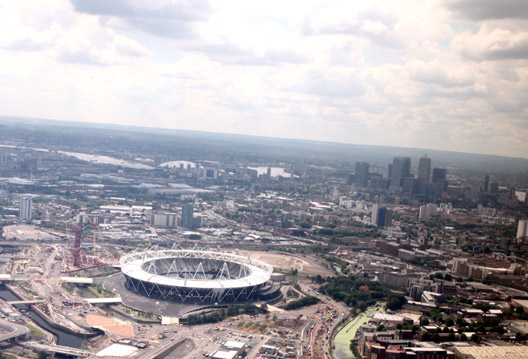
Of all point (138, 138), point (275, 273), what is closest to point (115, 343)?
point (275, 273)

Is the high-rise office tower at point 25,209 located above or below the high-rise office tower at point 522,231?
below

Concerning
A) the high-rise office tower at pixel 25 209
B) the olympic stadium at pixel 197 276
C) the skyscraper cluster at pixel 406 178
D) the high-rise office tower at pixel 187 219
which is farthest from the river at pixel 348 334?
the skyscraper cluster at pixel 406 178

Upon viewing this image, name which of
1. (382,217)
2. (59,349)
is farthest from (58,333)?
(382,217)

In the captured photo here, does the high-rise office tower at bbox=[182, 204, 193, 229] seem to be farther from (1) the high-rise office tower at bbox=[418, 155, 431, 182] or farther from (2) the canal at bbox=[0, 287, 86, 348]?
(1) the high-rise office tower at bbox=[418, 155, 431, 182]

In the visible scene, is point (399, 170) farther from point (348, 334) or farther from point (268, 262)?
point (348, 334)

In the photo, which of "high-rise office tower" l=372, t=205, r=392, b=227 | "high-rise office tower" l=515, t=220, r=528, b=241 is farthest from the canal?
"high-rise office tower" l=372, t=205, r=392, b=227

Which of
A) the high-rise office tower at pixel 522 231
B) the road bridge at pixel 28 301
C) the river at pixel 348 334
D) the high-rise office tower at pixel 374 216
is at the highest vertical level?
the high-rise office tower at pixel 522 231

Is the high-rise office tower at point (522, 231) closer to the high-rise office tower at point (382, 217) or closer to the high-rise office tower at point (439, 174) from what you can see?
the high-rise office tower at point (382, 217)
